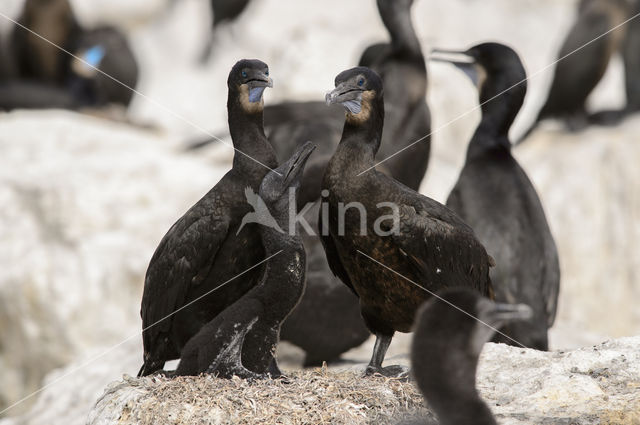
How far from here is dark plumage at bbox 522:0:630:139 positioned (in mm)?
13078

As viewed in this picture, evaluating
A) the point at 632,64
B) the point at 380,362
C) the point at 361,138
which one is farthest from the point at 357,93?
the point at 632,64

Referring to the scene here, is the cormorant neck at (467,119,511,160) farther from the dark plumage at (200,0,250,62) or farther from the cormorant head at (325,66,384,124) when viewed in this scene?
the dark plumage at (200,0,250,62)

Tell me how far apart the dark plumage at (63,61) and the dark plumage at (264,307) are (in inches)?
385

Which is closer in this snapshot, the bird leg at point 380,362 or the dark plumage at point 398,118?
the bird leg at point 380,362

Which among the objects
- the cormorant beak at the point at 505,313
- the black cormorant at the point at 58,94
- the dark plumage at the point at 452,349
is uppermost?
the black cormorant at the point at 58,94

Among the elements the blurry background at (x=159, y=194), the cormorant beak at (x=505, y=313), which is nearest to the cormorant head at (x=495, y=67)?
the blurry background at (x=159, y=194)

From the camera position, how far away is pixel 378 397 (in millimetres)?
4773

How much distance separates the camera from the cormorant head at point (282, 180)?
4.99 metres

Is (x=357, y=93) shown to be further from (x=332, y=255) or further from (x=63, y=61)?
(x=63, y=61)

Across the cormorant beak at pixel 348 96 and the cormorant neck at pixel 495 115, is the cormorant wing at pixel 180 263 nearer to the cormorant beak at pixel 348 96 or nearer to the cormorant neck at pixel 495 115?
the cormorant beak at pixel 348 96

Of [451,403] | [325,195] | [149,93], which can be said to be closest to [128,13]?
[149,93]

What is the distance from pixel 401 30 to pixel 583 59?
5855 millimetres

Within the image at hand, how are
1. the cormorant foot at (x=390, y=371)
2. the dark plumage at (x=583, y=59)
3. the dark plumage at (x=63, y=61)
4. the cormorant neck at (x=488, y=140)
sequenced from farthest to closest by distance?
the dark plumage at (x=63, y=61), the dark plumage at (x=583, y=59), the cormorant neck at (x=488, y=140), the cormorant foot at (x=390, y=371)

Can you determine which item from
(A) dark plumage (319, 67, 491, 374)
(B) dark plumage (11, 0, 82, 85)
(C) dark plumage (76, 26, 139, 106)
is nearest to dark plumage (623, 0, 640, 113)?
(C) dark plumage (76, 26, 139, 106)
